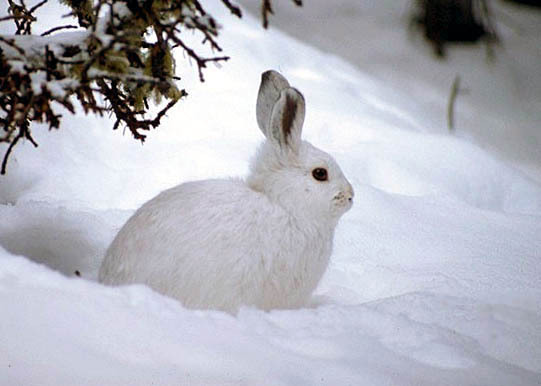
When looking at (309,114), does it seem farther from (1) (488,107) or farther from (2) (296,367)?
(1) (488,107)

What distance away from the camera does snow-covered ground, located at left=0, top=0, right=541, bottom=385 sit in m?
1.78

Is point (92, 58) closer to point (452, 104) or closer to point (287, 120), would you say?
point (287, 120)

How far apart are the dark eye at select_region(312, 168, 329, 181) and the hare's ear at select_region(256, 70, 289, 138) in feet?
0.66

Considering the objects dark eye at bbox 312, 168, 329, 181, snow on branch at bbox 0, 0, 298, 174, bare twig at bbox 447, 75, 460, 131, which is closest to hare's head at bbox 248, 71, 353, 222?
dark eye at bbox 312, 168, 329, 181

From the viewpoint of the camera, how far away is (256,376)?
1.78m

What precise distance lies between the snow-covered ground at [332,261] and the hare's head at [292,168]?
359 millimetres

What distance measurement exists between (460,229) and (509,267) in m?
0.43

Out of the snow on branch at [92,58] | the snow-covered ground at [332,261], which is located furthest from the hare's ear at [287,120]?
the snow-covered ground at [332,261]

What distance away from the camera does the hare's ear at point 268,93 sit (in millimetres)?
2453

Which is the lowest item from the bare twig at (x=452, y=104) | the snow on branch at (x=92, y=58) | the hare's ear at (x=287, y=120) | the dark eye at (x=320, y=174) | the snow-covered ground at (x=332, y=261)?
the bare twig at (x=452, y=104)

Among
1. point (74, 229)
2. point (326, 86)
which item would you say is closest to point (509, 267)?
point (74, 229)

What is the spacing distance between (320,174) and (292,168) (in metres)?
0.10

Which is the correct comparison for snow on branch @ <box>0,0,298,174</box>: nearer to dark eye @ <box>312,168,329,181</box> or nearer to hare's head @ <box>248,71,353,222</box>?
hare's head @ <box>248,71,353,222</box>

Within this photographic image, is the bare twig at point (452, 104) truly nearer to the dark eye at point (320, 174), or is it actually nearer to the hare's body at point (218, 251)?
the dark eye at point (320, 174)
